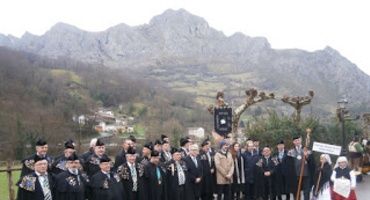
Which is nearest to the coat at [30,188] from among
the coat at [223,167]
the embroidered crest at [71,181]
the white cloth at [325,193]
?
the embroidered crest at [71,181]

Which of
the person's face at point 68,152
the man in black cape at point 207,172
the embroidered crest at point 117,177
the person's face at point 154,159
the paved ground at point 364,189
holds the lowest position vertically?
the paved ground at point 364,189

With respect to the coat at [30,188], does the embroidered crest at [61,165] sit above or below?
above

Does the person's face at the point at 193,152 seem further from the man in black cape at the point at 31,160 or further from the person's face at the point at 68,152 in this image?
the man in black cape at the point at 31,160

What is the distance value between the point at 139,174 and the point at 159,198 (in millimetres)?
868

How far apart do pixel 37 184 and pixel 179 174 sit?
11.8ft

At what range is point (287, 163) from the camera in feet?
42.1

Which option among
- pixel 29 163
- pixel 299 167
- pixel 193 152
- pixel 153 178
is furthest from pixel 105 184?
pixel 299 167

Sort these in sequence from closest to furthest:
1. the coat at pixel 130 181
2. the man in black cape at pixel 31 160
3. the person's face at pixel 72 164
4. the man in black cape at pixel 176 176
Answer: the man in black cape at pixel 31 160
the person's face at pixel 72 164
the coat at pixel 130 181
the man in black cape at pixel 176 176

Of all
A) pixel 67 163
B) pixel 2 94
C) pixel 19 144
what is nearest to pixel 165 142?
pixel 67 163

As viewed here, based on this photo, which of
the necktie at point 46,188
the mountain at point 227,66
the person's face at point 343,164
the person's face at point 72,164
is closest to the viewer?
the necktie at point 46,188

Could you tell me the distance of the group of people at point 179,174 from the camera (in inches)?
314

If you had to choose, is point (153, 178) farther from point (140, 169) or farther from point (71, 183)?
point (71, 183)

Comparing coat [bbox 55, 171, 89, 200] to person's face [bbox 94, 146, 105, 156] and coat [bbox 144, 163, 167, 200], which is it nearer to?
person's face [bbox 94, 146, 105, 156]

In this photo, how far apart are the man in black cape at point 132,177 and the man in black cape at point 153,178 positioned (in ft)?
0.75
